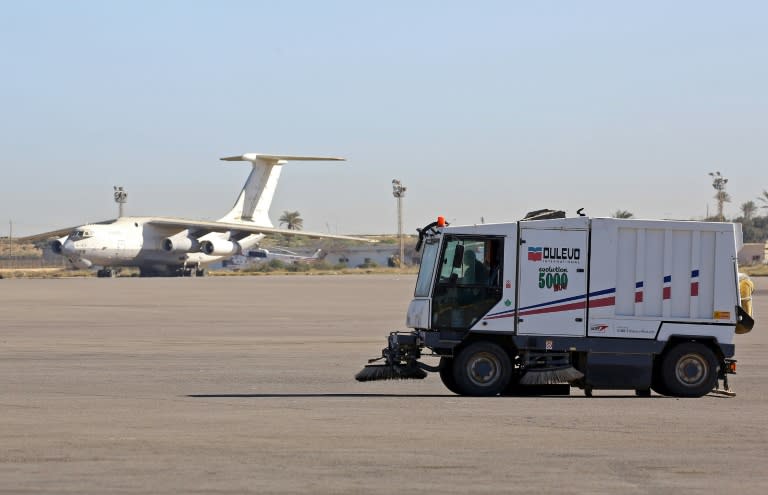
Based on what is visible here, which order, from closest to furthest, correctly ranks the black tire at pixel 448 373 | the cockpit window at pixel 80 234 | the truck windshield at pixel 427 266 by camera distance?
the black tire at pixel 448 373
the truck windshield at pixel 427 266
the cockpit window at pixel 80 234

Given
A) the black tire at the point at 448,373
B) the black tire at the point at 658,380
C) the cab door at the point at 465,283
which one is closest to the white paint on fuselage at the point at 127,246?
the black tire at the point at 448,373

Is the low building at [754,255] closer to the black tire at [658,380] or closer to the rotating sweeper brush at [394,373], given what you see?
the black tire at [658,380]

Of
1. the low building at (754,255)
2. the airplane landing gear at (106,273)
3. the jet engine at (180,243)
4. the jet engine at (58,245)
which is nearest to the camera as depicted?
the jet engine at (58,245)

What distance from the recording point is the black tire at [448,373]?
1527 centimetres

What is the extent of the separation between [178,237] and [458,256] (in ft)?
207

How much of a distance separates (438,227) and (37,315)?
72.4ft

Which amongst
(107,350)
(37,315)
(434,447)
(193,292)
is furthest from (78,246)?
(434,447)

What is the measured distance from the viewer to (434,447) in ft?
34.6


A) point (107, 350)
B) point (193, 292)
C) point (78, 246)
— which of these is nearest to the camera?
point (107, 350)

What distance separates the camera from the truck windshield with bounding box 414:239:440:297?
1541cm

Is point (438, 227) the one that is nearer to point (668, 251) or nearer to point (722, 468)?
point (668, 251)

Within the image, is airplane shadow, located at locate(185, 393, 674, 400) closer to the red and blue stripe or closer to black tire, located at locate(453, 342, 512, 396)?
black tire, located at locate(453, 342, 512, 396)

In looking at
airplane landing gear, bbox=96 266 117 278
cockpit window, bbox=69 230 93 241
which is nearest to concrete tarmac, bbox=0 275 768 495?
cockpit window, bbox=69 230 93 241

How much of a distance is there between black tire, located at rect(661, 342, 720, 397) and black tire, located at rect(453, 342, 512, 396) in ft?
6.25
